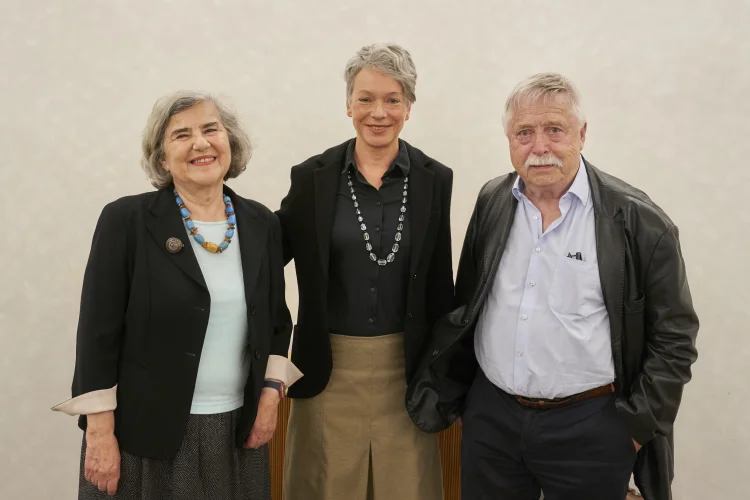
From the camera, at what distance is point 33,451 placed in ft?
10.7

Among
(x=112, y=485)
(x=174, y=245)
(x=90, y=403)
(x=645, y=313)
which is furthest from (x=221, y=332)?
(x=645, y=313)

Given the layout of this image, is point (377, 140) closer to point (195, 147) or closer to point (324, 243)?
point (324, 243)

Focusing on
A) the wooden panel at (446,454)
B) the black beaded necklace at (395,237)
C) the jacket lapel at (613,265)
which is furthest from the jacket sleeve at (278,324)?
the jacket lapel at (613,265)

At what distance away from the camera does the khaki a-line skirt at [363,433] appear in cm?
224

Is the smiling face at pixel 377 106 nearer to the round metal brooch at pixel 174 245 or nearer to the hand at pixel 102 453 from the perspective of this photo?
the round metal brooch at pixel 174 245

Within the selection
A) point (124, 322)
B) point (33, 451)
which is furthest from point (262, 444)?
point (33, 451)

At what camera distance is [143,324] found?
1.80 m

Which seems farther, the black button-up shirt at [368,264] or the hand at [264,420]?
the black button-up shirt at [368,264]

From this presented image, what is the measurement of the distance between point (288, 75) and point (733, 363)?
8.41ft

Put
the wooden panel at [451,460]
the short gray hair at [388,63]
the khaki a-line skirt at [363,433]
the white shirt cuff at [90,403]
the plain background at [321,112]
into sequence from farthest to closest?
the plain background at [321,112] < the wooden panel at [451,460] < the khaki a-line skirt at [363,433] < the short gray hair at [388,63] < the white shirt cuff at [90,403]

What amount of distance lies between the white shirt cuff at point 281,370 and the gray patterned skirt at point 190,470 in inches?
6.4

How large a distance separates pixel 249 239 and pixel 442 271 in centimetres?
71

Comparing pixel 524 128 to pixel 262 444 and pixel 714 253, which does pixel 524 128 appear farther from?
pixel 714 253

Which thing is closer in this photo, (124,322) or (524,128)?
(124,322)
